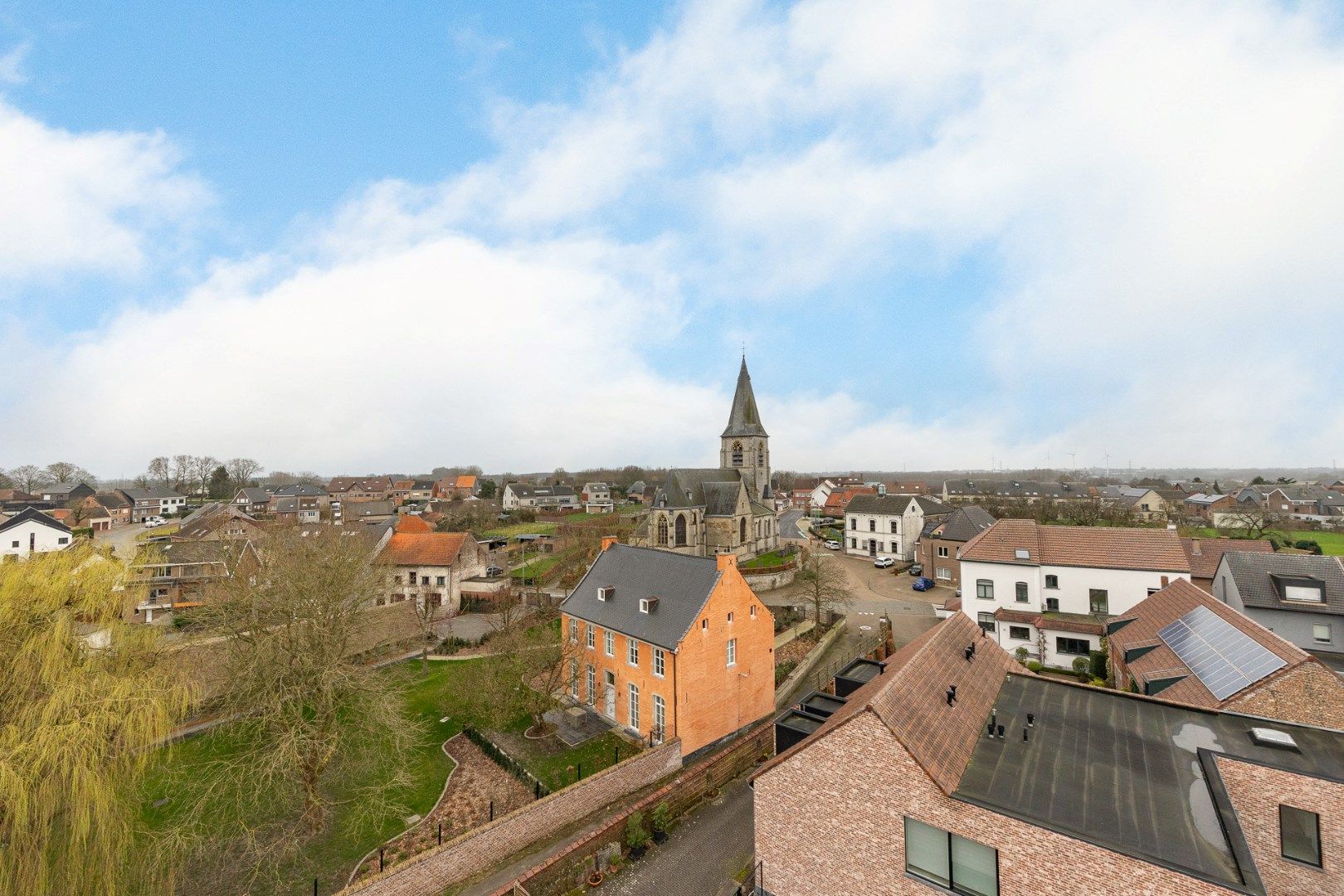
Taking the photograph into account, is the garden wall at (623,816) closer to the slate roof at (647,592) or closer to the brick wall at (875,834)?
the slate roof at (647,592)

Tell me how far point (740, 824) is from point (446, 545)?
109 ft

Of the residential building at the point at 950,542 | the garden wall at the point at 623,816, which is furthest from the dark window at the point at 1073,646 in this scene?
the garden wall at the point at 623,816

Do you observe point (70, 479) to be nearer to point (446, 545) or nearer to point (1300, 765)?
point (446, 545)

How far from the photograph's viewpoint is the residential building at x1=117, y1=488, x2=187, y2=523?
9294 cm

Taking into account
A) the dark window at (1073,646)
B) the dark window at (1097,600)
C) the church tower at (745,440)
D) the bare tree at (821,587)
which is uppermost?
the church tower at (745,440)

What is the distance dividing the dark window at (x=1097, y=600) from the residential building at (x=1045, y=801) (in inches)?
740

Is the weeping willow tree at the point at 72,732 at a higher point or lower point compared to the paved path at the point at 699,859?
higher

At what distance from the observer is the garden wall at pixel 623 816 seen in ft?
47.0

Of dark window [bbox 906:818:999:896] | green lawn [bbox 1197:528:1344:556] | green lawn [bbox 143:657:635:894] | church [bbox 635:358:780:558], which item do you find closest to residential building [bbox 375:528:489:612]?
green lawn [bbox 143:657:635:894]

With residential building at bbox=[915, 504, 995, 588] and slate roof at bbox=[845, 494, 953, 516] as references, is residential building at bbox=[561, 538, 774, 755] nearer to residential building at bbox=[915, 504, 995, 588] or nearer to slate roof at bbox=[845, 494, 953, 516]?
residential building at bbox=[915, 504, 995, 588]

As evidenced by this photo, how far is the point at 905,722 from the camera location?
11.6 metres

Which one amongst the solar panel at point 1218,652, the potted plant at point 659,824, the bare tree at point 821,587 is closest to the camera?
the solar panel at point 1218,652

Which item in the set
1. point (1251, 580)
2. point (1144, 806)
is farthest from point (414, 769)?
point (1251, 580)

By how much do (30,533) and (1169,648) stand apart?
7697 centimetres
